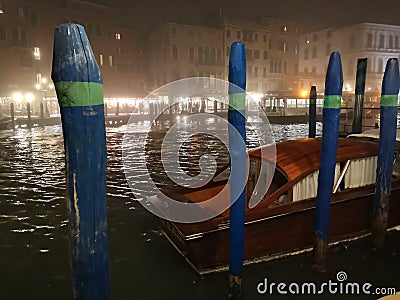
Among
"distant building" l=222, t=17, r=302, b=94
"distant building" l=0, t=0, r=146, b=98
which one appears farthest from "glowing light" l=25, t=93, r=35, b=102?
"distant building" l=222, t=17, r=302, b=94

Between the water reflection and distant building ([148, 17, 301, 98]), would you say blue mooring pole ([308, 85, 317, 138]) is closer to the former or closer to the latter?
the water reflection

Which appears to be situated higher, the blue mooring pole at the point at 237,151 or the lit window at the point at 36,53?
the lit window at the point at 36,53

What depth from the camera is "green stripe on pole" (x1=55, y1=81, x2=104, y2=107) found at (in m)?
2.05

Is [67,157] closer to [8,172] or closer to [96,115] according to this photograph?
[96,115]

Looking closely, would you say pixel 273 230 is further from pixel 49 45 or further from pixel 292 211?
pixel 49 45

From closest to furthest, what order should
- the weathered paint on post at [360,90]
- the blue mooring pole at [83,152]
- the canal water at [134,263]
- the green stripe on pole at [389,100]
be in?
the blue mooring pole at [83,152]
the canal water at [134,263]
the green stripe on pole at [389,100]
the weathered paint on post at [360,90]

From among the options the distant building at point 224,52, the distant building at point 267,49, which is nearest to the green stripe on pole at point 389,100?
the distant building at point 224,52

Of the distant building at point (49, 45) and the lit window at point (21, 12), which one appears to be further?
the lit window at point (21, 12)

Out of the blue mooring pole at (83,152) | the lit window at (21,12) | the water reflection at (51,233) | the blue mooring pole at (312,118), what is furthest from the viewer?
the lit window at (21,12)

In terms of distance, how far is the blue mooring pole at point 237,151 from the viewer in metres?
3.47

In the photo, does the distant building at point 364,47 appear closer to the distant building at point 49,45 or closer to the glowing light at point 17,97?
the distant building at point 49,45

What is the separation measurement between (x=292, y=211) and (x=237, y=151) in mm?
2028

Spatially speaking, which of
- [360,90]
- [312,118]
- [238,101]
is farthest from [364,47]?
[238,101]

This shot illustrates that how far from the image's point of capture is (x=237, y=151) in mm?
3621
